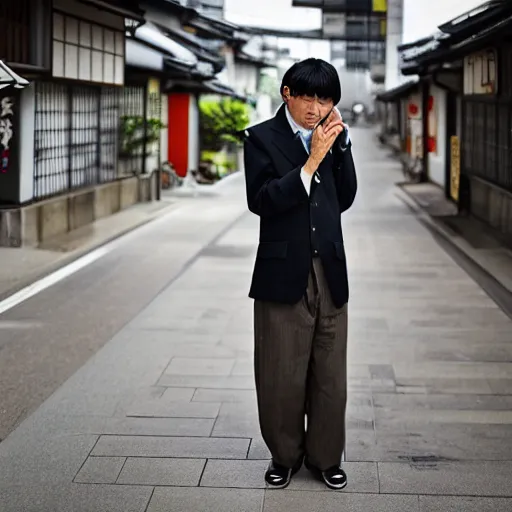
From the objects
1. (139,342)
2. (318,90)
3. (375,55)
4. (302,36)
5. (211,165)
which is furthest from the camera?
(375,55)

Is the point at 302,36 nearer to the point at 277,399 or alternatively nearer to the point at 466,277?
the point at 466,277

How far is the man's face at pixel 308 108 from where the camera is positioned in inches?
198

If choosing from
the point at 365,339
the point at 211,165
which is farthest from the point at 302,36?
the point at 365,339

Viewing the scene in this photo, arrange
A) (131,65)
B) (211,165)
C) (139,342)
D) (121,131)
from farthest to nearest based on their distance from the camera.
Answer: (211,165) < (121,131) < (131,65) < (139,342)

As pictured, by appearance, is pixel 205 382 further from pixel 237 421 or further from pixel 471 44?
pixel 471 44

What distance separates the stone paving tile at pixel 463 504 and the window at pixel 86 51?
40.8ft

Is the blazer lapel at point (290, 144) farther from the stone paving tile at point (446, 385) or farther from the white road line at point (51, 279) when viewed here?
the white road line at point (51, 279)

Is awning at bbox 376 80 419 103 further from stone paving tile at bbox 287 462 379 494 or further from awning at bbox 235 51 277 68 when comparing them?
stone paving tile at bbox 287 462 379 494

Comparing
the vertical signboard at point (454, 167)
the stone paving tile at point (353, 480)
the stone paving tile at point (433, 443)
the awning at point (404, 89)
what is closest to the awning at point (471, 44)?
the vertical signboard at point (454, 167)

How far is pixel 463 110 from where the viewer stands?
73.9ft

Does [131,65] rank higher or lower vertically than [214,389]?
higher

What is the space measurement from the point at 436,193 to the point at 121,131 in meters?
9.69

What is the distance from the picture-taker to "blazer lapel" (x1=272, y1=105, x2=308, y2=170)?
5176mm

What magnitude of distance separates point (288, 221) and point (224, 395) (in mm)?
2485
